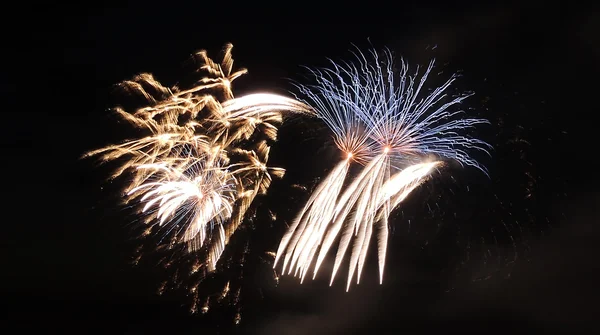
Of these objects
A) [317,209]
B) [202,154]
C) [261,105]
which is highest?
[261,105]

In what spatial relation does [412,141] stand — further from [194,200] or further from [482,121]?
[194,200]

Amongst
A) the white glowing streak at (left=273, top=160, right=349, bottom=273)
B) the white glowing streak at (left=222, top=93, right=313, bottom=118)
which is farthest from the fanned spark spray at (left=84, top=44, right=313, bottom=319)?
the white glowing streak at (left=273, top=160, right=349, bottom=273)

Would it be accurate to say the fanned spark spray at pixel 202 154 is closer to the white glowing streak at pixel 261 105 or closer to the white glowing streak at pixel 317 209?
the white glowing streak at pixel 261 105

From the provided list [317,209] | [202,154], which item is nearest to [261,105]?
[202,154]

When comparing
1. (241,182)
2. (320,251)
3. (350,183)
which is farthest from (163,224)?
(350,183)

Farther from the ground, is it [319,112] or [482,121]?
[482,121]

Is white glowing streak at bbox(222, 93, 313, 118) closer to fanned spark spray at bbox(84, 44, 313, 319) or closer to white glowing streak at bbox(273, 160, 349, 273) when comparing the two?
fanned spark spray at bbox(84, 44, 313, 319)

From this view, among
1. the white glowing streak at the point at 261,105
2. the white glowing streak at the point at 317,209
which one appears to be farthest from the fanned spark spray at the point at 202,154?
the white glowing streak at the point at 317,209

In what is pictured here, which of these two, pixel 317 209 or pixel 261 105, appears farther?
pixel 261 105

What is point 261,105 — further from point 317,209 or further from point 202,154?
point 317,209
